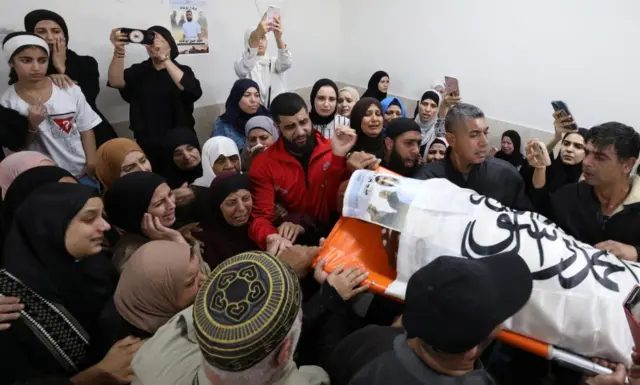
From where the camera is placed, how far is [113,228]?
183cm

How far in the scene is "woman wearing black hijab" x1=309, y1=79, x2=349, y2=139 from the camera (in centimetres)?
311

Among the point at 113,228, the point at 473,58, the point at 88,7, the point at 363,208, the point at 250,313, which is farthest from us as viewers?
the point at 473,58

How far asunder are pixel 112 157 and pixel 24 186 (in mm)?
501

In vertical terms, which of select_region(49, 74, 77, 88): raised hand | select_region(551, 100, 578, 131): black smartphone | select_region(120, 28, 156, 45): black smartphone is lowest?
select_region(551, 100, 578, 131): black smartphone

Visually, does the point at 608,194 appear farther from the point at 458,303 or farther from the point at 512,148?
the point at 512,148

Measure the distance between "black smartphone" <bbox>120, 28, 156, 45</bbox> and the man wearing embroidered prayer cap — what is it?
8.18 feet

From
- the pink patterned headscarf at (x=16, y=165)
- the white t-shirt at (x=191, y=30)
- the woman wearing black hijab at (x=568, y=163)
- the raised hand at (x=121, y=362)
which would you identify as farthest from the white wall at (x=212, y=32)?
the woman wearing black hijab at (x=568, y=163)

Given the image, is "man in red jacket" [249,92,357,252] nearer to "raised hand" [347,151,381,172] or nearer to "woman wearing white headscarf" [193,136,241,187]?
"raised hand" [347,151,381,172]

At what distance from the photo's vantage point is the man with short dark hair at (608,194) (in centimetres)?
167

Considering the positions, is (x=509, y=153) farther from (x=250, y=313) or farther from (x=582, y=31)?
(x=250, y=313)

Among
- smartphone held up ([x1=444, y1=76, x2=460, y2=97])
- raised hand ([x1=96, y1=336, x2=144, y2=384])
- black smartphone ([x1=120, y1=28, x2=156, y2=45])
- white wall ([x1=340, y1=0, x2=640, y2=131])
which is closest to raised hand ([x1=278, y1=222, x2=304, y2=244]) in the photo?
raised hand ([x1=96, y1=336, x2=144, y2=384])

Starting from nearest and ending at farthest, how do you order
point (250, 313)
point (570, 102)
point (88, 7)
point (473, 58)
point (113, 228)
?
point (250, 313)
point (113, 228)
point (88, 7)
point (570, 102)
point (473, 58)

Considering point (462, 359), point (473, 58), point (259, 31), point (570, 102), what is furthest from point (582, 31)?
point (462, 359)

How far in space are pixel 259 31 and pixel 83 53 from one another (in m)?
1.41
